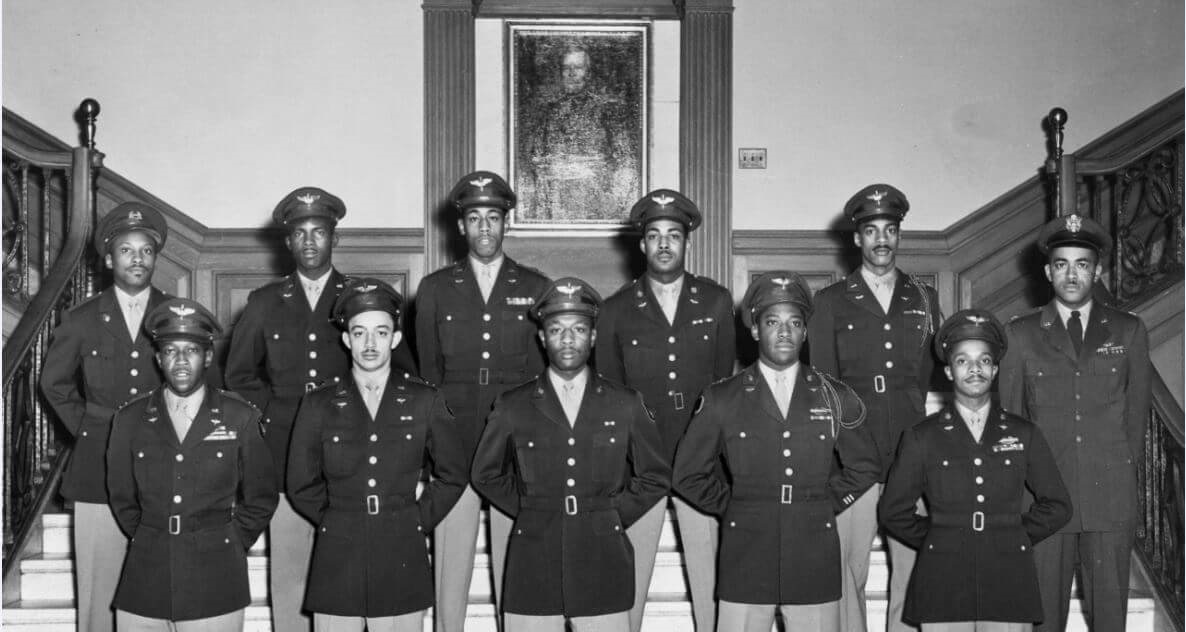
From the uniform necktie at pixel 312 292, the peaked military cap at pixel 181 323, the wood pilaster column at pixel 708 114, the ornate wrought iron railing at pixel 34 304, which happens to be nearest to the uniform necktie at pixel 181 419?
the peaked military cap at pixel 181 323

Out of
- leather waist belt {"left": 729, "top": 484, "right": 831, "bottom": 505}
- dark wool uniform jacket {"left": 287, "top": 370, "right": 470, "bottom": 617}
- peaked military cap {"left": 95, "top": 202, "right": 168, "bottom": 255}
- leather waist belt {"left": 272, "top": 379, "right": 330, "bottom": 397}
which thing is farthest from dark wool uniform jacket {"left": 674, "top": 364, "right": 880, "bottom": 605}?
peaked military cap {"left": 95, "top": 202, "right": 168, "bottom": 255}

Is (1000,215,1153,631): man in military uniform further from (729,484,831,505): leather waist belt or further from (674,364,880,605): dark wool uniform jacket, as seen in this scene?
(729,484,831,505): leather waist belt

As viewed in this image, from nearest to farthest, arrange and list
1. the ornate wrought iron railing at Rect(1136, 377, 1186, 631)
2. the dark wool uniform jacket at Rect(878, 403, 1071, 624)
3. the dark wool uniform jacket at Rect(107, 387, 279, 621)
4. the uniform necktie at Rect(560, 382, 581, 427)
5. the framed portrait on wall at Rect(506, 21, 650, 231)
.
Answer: the dark wool uniform jacket at Rect(107, 387, 279, 621)
the dark wool uniform jacket at Rect(878, 403, 1071, 624)
the uniform necktie at Rect(560, 382, 581, 427)
the ornate wrought iron railing at Rect(1136, 377, 1186, 631)
the framed portrait on wall at Rect(506, 21, 650, 231)

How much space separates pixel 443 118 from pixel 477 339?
2.74 m

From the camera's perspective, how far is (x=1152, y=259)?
668cm

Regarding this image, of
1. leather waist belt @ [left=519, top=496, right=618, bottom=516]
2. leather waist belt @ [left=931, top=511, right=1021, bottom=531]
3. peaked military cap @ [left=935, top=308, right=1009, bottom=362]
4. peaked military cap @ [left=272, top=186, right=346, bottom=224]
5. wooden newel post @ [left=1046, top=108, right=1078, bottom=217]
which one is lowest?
leather waist belt @ [left=931, top=511, right=1021, bottom=531]

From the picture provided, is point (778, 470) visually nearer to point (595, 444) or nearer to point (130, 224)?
point (595, 444)

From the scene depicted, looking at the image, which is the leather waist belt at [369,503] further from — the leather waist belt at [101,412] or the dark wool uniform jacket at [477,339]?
the leather waist belt at [101,412]

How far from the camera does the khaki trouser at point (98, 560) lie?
14.5 ft

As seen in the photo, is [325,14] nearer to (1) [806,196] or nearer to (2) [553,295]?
(1) [806,196]

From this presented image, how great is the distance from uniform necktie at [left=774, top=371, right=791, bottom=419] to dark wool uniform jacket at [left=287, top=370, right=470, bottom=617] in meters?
1.07

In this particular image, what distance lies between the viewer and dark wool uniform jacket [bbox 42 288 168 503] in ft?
14.8

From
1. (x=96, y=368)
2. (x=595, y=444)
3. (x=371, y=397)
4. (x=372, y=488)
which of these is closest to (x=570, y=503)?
(x=595, y=444)

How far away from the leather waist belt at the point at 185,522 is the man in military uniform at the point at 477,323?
82cm
